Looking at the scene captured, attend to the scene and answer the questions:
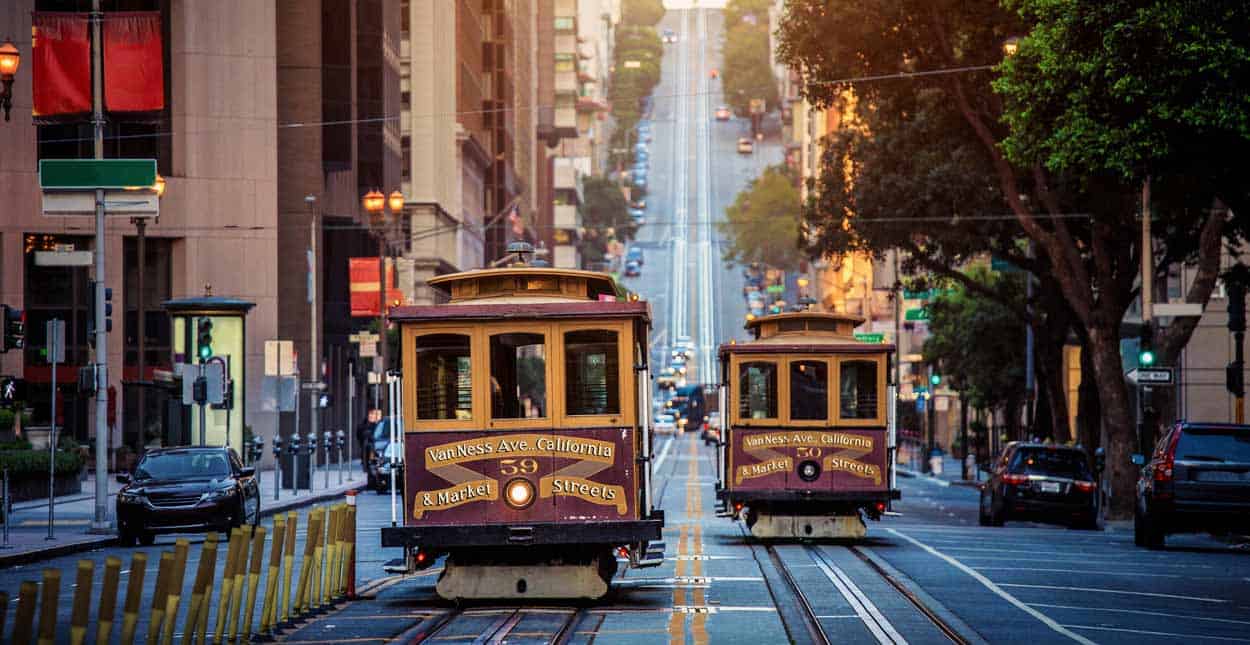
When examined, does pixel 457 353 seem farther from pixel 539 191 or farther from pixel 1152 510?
pixel 539 191

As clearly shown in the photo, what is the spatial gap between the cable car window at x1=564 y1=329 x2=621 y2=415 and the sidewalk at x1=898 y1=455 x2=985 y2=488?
43.6m

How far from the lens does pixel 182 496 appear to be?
29.8 metres

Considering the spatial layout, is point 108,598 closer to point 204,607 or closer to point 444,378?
point 204,607

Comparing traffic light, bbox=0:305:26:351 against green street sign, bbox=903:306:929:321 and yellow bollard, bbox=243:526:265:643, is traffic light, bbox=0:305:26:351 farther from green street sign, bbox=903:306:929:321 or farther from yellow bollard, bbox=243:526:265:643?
green street sign, bbox=903:306:929:321

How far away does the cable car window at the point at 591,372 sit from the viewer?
18656 millimetres

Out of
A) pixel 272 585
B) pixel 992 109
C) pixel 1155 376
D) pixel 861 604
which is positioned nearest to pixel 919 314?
pixel 992 109

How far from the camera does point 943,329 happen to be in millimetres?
67625

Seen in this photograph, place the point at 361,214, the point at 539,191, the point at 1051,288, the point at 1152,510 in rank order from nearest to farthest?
the point at 1152,510
the point at 1051,288
the point at 361,214
the point at 539,191

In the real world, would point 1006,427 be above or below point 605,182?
below

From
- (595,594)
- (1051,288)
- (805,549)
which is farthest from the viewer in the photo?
(1051,288)

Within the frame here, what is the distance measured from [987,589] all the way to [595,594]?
15.9 ft

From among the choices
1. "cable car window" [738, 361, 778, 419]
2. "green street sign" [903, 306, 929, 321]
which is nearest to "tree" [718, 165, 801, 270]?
"green street sign" [903, 306, 929, 321]

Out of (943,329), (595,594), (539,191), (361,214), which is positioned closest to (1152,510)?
(595,594)

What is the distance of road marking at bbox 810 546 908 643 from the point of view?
1647 centimetres
